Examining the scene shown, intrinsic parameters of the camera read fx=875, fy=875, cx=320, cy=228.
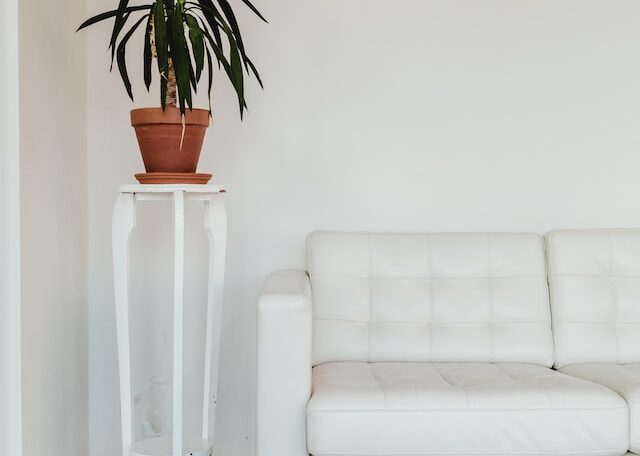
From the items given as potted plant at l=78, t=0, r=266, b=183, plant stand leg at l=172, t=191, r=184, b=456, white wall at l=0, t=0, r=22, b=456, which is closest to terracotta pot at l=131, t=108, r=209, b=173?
potted plant at l=78, t=0, r=266, b=183

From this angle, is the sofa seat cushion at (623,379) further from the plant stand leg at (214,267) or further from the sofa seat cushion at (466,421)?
the plant stand leg at (214,267)

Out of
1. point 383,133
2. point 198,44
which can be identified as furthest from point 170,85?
point 383,133

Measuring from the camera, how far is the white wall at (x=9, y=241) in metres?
2.53

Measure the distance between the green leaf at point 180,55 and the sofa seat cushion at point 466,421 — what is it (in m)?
1.02

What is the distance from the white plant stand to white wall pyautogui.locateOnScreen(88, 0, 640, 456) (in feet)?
1.44

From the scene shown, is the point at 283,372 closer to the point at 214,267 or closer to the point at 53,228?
the point at 214,267

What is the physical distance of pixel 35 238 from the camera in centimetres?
275

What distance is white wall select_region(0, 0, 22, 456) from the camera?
2.53 meters

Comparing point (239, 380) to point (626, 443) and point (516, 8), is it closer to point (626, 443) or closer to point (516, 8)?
point (626, 443)

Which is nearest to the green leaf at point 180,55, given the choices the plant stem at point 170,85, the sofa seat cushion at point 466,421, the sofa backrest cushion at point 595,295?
the plant stem at point 170,85

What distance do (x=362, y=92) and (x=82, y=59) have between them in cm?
110

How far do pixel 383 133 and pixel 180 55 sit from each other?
1.06 metres

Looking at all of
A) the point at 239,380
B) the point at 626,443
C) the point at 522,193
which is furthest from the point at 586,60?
the point at 239,380

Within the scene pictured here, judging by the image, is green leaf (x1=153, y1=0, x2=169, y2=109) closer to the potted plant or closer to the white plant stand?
the potted plant
